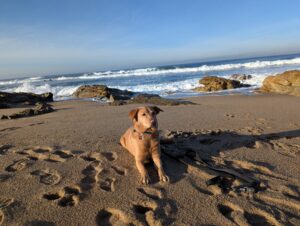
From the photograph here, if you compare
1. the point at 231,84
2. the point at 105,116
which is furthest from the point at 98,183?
the point at 231,84

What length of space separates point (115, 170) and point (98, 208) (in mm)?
1047

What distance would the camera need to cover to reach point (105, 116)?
915cm

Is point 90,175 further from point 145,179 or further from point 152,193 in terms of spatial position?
point 152,193

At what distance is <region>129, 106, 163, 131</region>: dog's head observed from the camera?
4012 mm

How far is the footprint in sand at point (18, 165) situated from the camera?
4355 mm

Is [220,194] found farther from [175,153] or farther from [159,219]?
[175,153]

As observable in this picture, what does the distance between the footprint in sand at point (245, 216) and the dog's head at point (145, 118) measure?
1359 millimetres

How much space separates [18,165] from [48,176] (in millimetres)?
704

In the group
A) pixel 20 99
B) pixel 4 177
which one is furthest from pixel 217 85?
pixel 4 177

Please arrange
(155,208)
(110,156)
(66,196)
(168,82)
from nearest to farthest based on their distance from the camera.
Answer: (155,208), (66,196), (110,156), (168,82)

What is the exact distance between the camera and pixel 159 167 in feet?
13.2

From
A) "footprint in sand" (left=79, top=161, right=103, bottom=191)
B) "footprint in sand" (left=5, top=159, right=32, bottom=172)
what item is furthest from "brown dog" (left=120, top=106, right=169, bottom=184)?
"footprint in sand" (left=5, top=159, right=32, bottom=172)

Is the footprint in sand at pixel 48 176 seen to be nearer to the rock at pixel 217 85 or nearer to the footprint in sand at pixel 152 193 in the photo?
the footprint in sand at pixel 152 193

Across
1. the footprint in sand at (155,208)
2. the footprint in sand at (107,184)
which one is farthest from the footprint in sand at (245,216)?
the footprint in sand at (107,184)
